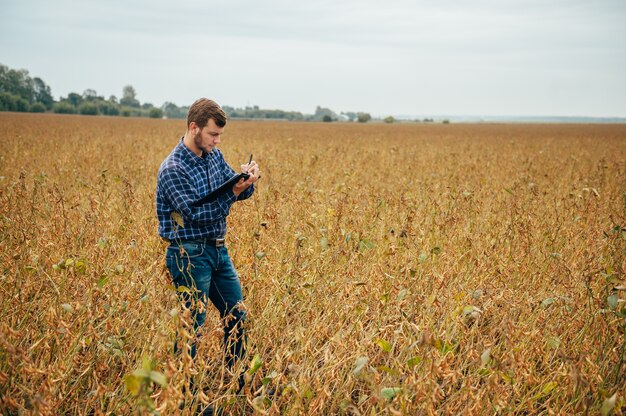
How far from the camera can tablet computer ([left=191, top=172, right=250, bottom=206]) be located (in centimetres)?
240

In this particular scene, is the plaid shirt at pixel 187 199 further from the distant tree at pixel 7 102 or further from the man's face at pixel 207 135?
the distant tree at pixel 7 102

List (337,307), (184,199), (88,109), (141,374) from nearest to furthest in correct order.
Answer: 1. (141,374)
2. (184,199)
3. (337,307)
4. (88,109)

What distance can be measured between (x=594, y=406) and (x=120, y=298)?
9.01 ft

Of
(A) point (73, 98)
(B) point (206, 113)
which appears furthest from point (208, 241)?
(A) point (73, 98)

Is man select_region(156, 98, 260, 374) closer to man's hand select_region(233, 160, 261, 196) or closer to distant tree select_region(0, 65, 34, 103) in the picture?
man's hand select_region(233, 160, 261, 196)

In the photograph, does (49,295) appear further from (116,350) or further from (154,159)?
(154,159)

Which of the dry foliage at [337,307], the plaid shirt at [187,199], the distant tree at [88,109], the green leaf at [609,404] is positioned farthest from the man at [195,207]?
the distant tree at [88,109]

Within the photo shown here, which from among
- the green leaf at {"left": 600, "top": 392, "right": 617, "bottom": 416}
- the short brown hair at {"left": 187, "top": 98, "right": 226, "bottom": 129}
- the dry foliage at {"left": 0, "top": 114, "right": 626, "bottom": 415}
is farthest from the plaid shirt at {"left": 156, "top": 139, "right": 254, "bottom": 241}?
the green leaf at {"left": 600, "top": 392, "right": 617, "bottom": 416}

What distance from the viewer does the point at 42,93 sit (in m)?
85.3

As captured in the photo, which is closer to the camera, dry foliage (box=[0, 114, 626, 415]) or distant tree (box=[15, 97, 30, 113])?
dry foliage (box=[0, 114, 626, 415])

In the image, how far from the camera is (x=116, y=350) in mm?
2162

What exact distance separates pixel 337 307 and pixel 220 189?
4.20 feet

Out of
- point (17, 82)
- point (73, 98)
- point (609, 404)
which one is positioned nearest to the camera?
point (609, 404)

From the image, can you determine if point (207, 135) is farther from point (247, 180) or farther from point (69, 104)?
point (69, 104)
